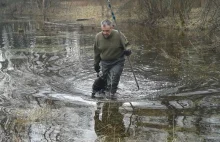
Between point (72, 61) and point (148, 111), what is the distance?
708cm

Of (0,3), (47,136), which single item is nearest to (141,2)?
(47,136)

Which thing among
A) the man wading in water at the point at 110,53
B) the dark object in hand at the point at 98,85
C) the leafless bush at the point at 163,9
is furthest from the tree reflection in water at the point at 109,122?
the leafless bush at the point at 163,9

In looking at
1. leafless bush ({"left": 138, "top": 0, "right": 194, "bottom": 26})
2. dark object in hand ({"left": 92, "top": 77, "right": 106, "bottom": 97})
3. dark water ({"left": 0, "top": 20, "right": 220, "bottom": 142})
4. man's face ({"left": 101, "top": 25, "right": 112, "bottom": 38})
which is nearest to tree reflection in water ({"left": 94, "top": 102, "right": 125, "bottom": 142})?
dark water ({"left": 0, "top": 20, "right": 220, "bottom": 142})

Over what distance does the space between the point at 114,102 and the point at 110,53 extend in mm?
1174

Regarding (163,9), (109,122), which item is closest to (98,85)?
(109,122)

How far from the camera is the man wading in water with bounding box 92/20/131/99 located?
809 centimetres

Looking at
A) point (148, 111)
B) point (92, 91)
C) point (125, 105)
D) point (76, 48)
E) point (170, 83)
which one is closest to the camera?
point (148, 111)

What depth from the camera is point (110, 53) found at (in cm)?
827

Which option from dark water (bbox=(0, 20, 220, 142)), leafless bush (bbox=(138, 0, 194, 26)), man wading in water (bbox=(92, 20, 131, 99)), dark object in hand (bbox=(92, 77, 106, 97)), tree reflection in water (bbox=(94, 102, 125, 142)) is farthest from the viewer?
leafless bush (bbox=(138, 0, 194, 26))

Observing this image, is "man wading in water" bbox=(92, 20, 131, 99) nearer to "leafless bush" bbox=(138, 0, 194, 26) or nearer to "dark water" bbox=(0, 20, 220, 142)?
"dark water" bbox=(0, 20, 220, 142)

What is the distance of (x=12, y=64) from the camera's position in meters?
13.7

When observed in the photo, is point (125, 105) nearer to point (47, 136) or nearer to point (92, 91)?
point (92, 91)

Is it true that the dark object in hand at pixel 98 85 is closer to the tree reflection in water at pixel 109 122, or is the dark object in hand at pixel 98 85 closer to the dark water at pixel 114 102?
the dark water at pixel 114 102

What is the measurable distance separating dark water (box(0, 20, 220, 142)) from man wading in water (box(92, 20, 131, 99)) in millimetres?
503
